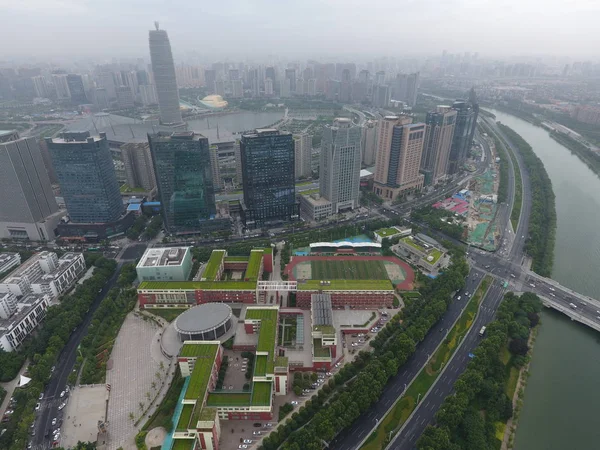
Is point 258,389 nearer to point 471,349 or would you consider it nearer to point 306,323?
point 306,323

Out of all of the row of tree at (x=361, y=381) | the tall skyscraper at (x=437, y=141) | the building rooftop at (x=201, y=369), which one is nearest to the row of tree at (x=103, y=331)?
the building rooftop at (x=201, y=369)

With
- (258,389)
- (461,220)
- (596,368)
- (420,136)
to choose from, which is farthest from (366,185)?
(258,389)

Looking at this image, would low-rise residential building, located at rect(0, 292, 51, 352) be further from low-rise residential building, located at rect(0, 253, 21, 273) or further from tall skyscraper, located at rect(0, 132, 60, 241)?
tall skyscraper, located at rect(0, 132, 60, 241)

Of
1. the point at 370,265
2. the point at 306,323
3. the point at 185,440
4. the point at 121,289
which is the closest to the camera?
the point at 185,440

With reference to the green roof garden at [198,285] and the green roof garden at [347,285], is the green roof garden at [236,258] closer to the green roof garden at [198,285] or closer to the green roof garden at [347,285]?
the green roof garden at [198,285]

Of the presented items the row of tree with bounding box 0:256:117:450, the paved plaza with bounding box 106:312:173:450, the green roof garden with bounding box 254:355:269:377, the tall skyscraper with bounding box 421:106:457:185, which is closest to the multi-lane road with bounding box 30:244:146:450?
the row of tree with bounding box 0:256:117:450

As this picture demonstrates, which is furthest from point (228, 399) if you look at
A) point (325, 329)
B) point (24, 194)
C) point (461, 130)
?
point (461, 130)
